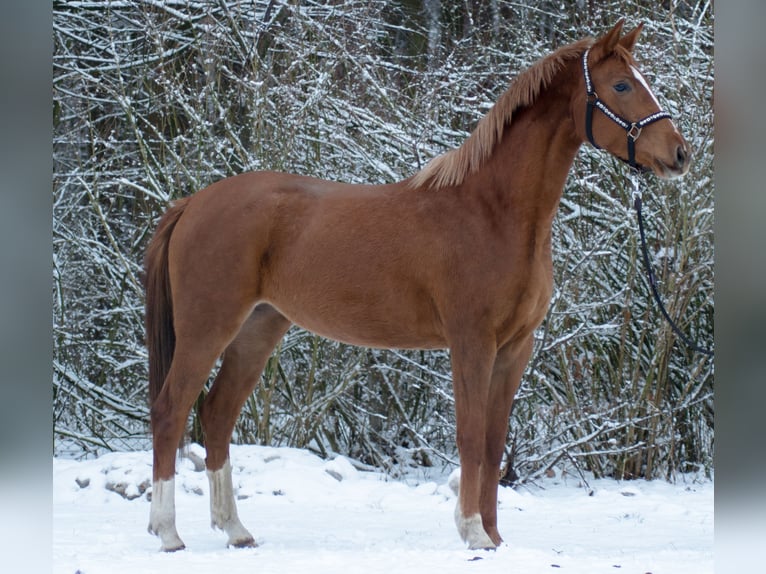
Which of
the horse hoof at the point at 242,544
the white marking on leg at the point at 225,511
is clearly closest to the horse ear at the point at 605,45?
the white marking on leg at the point at 225,511

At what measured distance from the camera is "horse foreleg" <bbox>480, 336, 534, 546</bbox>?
3.71 meters

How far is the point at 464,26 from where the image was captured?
7.49 m

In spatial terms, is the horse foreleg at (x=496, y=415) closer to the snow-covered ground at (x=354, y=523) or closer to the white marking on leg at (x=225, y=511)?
the snow-covered ground at (x=354, y=523)

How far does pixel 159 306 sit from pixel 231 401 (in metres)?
0.59

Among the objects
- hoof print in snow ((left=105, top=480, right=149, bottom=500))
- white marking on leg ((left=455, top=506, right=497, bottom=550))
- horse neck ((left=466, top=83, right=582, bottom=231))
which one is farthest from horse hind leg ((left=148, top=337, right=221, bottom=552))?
hoof print in snow ((left=105, top=480, right=149, bottom=500))

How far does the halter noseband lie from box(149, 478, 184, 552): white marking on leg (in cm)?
240

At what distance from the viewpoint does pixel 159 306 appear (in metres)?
4.08

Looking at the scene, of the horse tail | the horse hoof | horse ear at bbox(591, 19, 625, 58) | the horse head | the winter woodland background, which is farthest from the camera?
the winter woodland background

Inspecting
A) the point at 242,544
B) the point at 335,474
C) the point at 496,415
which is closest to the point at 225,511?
the point at 242,544

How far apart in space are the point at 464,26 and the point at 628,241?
2.68 m

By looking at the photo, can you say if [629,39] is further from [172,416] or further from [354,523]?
[354,523]

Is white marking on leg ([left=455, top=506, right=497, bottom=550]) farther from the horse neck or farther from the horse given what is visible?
the horse neck

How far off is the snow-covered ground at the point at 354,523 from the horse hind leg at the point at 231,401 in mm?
155
